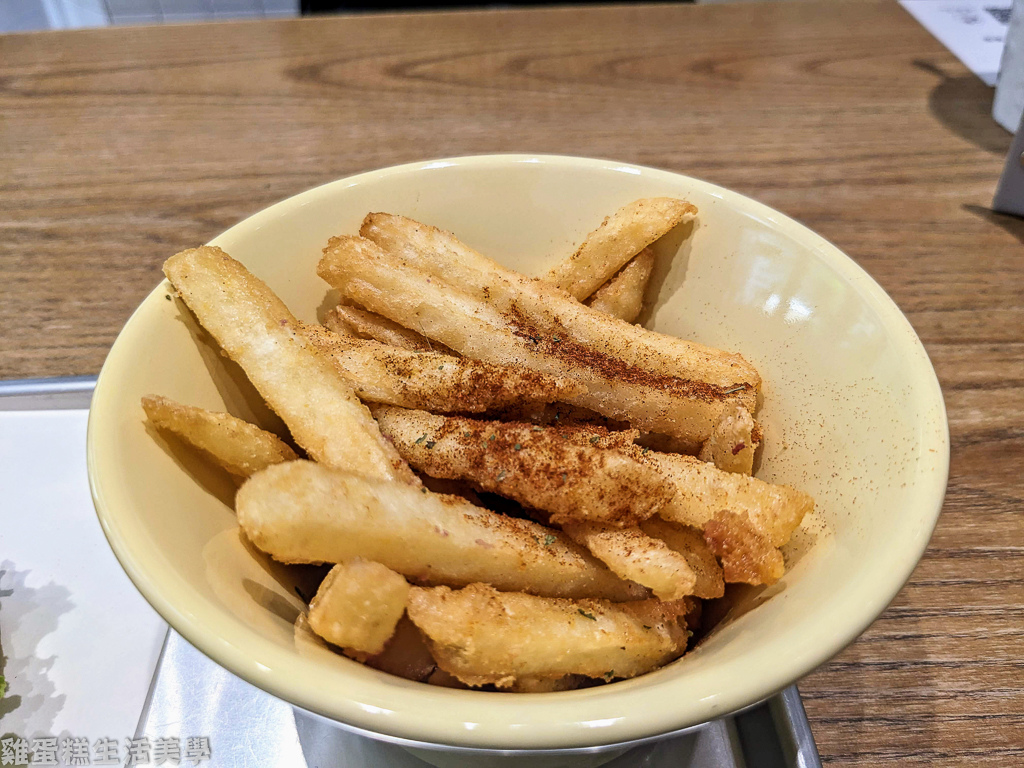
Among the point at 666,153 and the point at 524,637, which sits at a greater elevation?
the point at 524,637

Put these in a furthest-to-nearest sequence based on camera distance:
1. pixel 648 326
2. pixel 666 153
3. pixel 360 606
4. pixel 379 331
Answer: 1. pixel 666 153
2. pixel 648 326
3. pixel 379 331
4. pixel 360 606

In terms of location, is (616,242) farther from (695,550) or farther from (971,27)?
(971,27)

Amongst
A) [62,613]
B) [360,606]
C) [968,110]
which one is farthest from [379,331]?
[968,110]

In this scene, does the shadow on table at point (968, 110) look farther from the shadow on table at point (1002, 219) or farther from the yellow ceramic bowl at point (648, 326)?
the yellow ceramic bowl at point (648, 326)

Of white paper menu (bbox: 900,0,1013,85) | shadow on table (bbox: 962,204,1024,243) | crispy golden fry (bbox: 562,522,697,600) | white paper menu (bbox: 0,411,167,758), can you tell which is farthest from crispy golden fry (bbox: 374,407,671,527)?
white paper menu (bbox: 900,0,1013,85)

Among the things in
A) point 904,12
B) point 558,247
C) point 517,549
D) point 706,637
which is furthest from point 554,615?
point 904,12

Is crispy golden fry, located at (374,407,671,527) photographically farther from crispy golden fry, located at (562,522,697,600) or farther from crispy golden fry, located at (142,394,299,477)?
crispy golden fry, located at (142,394,299,477)
